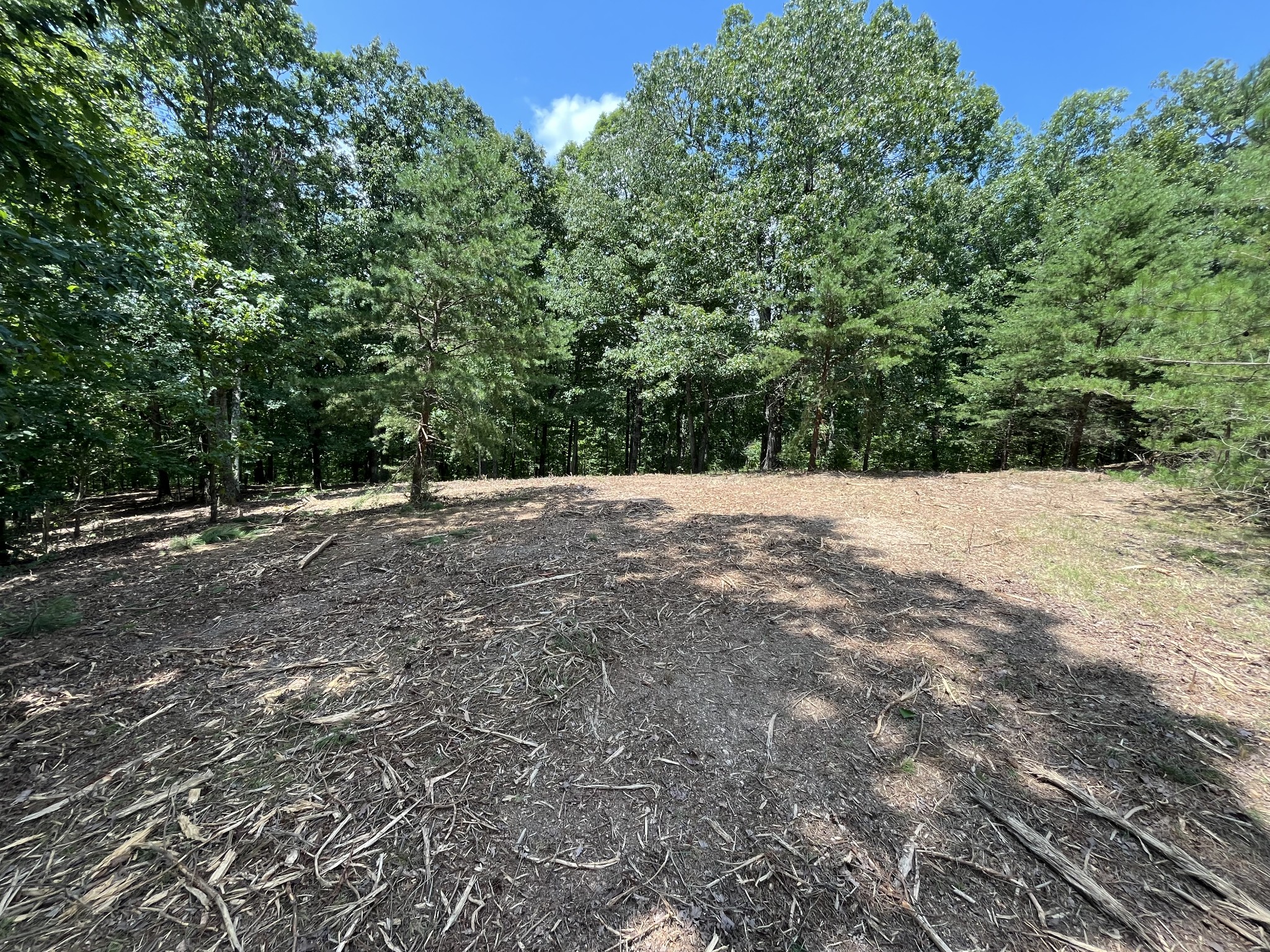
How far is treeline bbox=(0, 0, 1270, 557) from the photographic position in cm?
456

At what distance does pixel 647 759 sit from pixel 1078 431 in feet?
47.5

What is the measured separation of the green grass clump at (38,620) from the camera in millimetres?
3500

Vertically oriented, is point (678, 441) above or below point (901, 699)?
above

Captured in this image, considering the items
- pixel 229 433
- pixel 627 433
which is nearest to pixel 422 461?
pixel 229 433

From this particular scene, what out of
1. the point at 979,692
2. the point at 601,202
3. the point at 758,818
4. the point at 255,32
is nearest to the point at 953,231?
the point at 601,202

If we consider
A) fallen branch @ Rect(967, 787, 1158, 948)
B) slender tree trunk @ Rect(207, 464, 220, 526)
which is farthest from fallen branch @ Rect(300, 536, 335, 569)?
fallen branch @ Rect(967, 787, 1158, 948)

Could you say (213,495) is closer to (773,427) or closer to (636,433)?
(636,433)

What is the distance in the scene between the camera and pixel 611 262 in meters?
15.3

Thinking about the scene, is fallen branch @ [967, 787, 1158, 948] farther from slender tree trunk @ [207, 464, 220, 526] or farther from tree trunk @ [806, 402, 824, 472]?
slender tree trunk @ [207, 464, 220, 526]

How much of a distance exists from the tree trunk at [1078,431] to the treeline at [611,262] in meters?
0.07

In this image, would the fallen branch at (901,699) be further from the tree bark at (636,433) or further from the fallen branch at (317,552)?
the tree bark at (636,433)

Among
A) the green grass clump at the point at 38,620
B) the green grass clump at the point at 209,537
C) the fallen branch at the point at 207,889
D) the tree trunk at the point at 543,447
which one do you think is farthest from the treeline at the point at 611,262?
the fallen branch at the point at 207,889

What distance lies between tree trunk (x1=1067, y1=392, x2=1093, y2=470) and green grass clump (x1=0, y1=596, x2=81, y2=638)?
17292 millimetres

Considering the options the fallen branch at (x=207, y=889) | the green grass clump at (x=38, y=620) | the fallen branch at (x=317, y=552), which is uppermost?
the fallen branch at (x=317, y=552)
